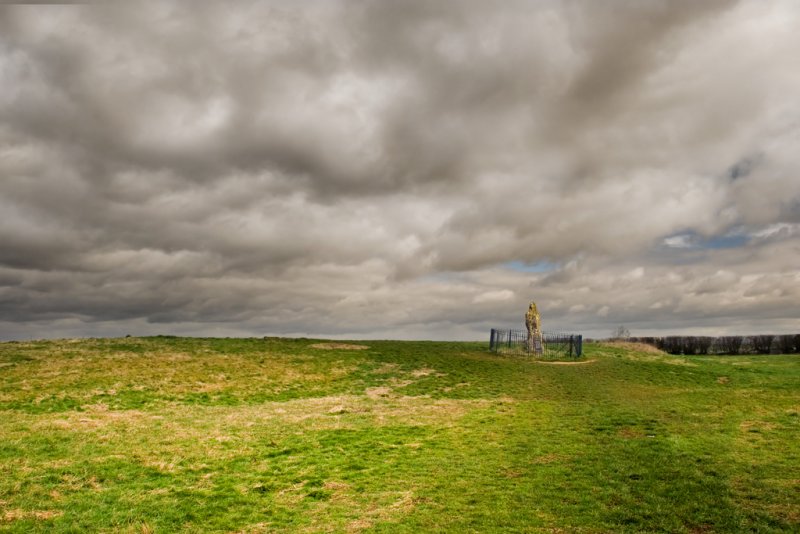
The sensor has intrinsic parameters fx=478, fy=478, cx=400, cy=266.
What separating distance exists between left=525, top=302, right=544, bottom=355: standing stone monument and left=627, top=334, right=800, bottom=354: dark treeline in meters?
47.2

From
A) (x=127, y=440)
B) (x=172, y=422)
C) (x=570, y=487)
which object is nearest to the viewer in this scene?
(x=570, y=487)

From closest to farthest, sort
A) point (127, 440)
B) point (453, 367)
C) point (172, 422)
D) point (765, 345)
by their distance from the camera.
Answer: point (127, 440) → point (172, 422) → point (453, 367) → point (765, 345)

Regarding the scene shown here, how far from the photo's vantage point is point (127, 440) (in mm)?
21141

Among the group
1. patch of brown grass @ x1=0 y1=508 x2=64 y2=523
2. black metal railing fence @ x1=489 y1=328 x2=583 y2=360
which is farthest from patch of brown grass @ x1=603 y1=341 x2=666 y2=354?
patch of brown grass @ x1=0 y1=508 x2=64 y2=523

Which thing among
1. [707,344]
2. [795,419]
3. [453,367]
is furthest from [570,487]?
[707,344]

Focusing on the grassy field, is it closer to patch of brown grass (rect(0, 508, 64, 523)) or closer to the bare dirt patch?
patch of brown grass (rect(0, 508, 64, 523))

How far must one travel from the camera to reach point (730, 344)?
3543 inches

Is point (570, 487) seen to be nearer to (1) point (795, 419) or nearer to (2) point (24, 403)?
(1) point (795, 419)

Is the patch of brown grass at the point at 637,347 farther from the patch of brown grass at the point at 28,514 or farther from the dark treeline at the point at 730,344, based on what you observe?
the patch of brown grass at the point at 28,514

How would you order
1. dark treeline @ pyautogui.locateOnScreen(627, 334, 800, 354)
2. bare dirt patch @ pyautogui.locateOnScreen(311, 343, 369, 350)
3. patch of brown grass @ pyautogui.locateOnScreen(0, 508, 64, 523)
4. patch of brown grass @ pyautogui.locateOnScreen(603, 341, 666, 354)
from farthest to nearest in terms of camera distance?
1. dark treeline @ pyautogui.locateOnScreen(627, 334, 800, 354)
2. patch of brown grass @ pyautogui.locateOnScreen(603, 341, 666, 354)
3. bare dirt patch @ pyautogui.locateOnScreen(311, 343, 369, 350)
4. patch of brown grass @ pyautogui.locateOnScreen(0, 508, 64, 523)

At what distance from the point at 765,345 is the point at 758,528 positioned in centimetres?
9692

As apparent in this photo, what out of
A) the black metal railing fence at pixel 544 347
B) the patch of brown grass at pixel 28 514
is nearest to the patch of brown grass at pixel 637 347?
the black metal railing fence at pixel 544 347

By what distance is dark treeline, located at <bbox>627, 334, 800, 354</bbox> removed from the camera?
86125 mm

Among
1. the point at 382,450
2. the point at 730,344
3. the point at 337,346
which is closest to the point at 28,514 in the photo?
the point at 382,450
